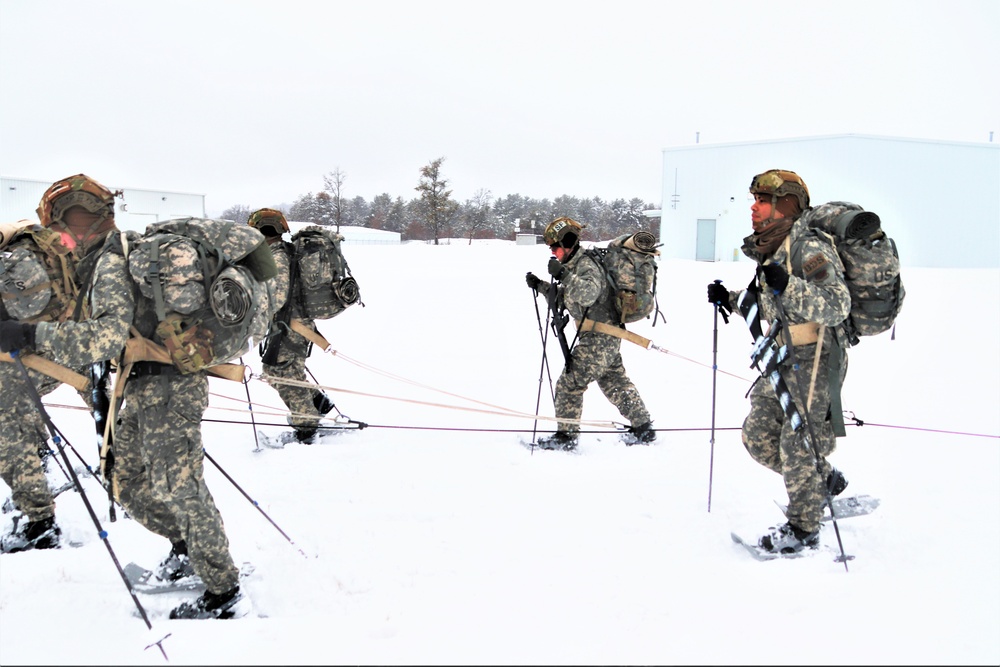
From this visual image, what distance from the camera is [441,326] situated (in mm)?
14047

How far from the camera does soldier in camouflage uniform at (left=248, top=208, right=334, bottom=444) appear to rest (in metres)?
6.58

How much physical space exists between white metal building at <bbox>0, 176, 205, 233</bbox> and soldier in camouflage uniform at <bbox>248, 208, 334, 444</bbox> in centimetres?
2683

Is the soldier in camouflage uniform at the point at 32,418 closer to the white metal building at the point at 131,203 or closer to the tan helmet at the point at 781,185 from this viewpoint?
the tan helmet at the point at 781,185

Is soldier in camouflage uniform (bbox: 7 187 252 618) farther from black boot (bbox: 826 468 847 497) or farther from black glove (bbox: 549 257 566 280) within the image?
black boot (bbox: 826 468 847 497)

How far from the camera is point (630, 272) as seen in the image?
6.53 metres

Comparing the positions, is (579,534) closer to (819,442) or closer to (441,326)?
(819,442)

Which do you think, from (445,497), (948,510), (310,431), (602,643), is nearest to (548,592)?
(602,643)

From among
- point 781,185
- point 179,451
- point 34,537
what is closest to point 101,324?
point 179,451

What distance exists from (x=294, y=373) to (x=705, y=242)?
3172 centimetres

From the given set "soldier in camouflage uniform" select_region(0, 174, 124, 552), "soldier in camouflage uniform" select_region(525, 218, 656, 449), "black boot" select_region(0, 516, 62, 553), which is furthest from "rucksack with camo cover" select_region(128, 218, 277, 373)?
"soldier in camouflage uniform" select_region(525, 218, 656, 449)

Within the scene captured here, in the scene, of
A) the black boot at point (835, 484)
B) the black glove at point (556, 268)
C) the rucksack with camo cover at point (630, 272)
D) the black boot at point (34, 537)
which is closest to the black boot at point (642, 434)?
the rucksack with camo cover at point (630, 272)

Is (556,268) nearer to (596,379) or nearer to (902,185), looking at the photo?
(596,379)

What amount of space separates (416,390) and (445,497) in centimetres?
418

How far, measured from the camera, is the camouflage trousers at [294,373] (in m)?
6.69
